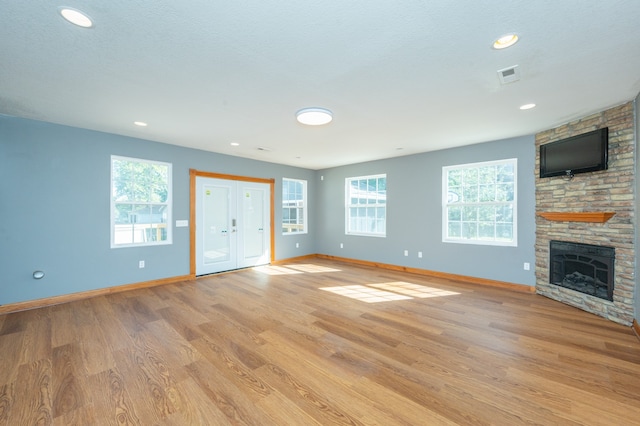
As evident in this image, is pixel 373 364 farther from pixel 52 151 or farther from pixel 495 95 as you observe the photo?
pixel 52 151

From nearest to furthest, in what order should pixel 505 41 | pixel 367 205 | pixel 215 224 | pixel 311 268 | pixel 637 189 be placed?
pixel 505 41
pixel 637 189
pixel 215 224
pixel 311 268
pixel 367 205

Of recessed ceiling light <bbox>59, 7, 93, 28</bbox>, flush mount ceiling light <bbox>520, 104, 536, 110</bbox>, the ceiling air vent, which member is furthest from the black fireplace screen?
recessed ceiling light <bbox>59, 7, 93, 28</bbox>

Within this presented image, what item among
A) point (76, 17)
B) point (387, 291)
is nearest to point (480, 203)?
point (387, 291)

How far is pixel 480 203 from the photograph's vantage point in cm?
477

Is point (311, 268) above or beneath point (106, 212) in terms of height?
beneath

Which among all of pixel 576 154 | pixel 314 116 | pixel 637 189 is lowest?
pixel 637 189

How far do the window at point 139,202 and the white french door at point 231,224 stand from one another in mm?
597

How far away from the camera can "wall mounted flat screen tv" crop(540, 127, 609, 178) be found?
→ 127 inches

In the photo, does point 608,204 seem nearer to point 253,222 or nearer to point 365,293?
point 365,293

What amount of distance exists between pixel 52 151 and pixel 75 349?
293 centimetres

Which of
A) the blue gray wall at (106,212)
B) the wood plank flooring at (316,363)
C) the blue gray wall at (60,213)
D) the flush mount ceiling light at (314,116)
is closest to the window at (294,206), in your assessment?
the blue gray wall at (106,212)

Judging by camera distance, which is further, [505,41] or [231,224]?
[231,224]

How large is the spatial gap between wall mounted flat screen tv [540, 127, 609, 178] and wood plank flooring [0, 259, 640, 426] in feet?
6.25

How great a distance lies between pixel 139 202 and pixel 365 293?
4158mm
